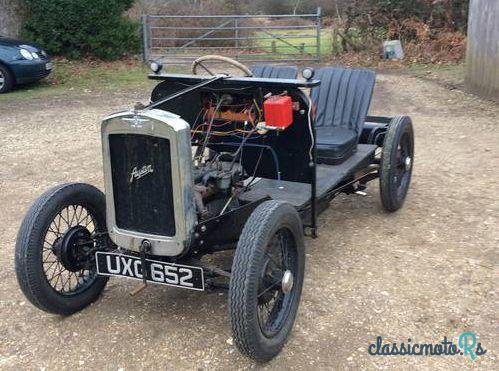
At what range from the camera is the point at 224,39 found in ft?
52.0

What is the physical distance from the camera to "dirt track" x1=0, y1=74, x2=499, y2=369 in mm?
3281

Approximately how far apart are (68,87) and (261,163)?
842 cm

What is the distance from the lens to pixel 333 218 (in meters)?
5.11

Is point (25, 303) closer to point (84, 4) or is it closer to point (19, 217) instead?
point (19, 217)

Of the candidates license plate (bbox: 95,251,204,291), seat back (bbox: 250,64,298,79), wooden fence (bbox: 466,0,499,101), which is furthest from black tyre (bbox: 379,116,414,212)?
wooden fence (bbox: 466,0,499,101)

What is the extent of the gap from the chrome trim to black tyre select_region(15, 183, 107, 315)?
27cm

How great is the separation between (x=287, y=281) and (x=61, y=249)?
1.35 metres

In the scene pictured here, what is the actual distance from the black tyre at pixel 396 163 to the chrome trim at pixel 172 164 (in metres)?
2.10

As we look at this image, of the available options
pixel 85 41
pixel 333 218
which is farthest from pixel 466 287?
pixel 85 41

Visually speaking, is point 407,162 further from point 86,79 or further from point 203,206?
point 86,79

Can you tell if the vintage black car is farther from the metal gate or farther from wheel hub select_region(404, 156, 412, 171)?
the metal gate

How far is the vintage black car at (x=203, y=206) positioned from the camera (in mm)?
3176

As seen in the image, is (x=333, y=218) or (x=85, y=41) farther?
(x=85, y=41)

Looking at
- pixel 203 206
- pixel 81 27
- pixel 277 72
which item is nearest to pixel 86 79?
pixel 81 27
